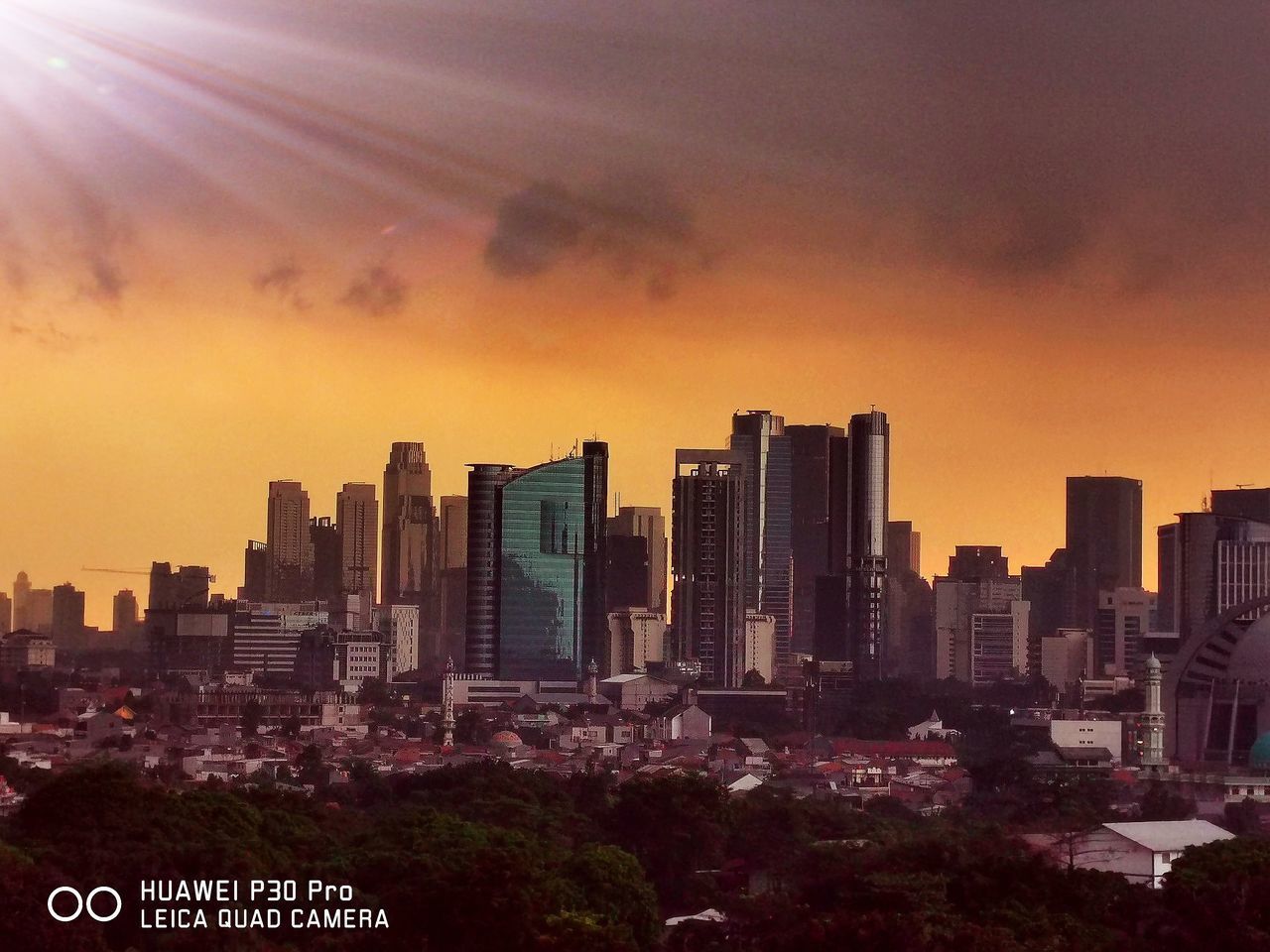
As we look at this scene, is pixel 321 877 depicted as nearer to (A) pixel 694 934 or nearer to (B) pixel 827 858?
(A) pixel 694 934

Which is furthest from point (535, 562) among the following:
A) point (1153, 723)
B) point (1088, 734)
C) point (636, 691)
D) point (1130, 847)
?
point (1130, 847)

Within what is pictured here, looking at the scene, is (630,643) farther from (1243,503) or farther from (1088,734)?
(1088,734)

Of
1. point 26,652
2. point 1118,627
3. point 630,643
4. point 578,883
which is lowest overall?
point 578,883

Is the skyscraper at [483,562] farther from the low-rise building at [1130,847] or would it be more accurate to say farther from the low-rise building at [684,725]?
the low-rise building at [1130,847]

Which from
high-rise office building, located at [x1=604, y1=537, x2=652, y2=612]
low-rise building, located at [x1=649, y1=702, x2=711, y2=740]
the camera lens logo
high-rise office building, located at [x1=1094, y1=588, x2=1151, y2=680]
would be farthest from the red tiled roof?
high-rise office building, located at [x1=604, y1=537, x2=652, y2=612]

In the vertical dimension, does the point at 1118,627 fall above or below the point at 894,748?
above

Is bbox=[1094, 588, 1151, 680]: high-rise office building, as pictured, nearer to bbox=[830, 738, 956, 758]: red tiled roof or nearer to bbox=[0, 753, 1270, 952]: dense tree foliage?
bbox=[830, 738, 956, 758]: red tiled roof

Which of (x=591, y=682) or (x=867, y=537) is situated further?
(x=867, y=537)
